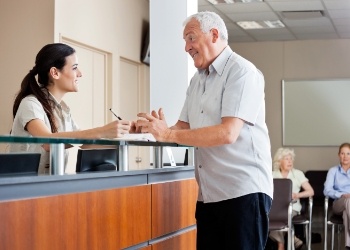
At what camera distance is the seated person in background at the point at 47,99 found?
3.29 metres

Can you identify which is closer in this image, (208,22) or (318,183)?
(208,22)

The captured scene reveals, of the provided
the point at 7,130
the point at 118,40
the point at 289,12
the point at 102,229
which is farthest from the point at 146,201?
the point at 289,12

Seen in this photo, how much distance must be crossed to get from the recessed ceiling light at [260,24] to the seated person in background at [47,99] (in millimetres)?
6662

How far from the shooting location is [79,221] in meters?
2.52

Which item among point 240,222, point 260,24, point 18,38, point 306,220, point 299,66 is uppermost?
point 260,24

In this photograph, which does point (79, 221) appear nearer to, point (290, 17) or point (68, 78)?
point (68, 78)

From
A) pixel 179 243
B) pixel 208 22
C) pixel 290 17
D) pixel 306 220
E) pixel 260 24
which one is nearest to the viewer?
pixel 208 22

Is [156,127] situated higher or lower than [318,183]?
higher

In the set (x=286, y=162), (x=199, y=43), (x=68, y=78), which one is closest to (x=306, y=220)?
(x=286, y=162)

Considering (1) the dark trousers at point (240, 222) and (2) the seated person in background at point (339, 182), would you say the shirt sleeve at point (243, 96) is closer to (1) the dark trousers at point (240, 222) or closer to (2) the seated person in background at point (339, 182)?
(1) the dark trousers at point (240, 222)

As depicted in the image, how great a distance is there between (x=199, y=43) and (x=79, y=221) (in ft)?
3.09

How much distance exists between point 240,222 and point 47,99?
3.94 ft

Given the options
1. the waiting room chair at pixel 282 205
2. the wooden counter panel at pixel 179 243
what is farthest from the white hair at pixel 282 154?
the wooden counter panel at pixel 179 243

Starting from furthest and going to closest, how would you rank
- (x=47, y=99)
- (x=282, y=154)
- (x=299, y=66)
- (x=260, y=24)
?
1. (x=299, y=66)
2. (x=260, y=24)
3. (x=282, y=154)
4. (x=47, y=99)
